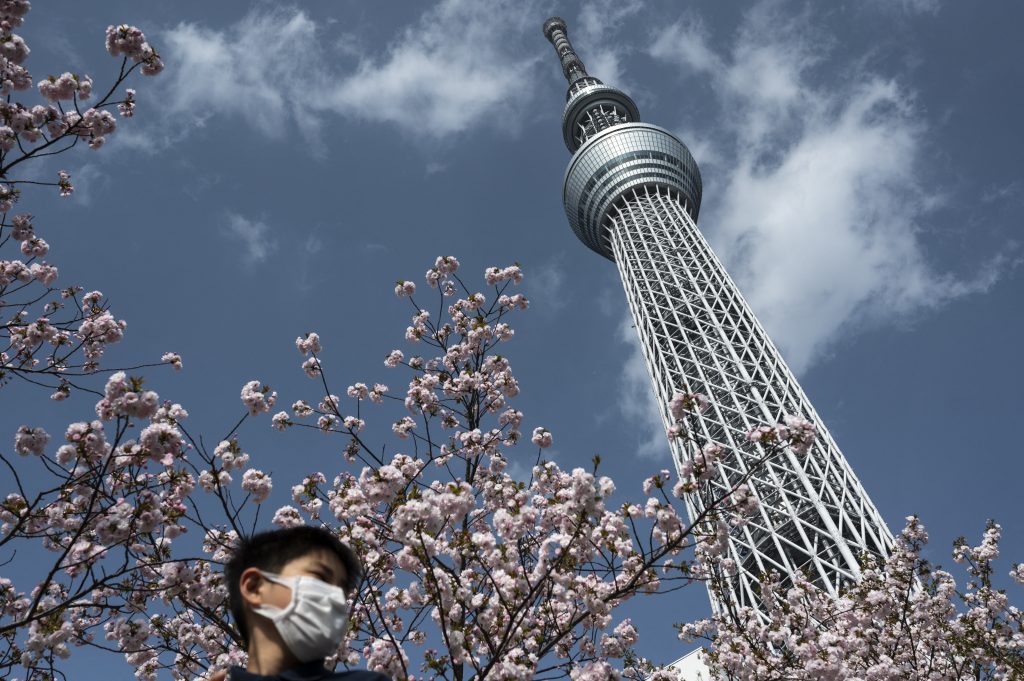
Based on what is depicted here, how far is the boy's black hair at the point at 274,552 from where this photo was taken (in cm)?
239

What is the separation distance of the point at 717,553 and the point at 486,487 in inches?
107

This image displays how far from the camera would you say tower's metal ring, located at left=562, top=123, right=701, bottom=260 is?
54812mm

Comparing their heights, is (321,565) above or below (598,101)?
below

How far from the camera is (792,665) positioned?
9.58m

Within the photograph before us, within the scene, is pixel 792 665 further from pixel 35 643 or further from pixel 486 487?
pixel 35 643

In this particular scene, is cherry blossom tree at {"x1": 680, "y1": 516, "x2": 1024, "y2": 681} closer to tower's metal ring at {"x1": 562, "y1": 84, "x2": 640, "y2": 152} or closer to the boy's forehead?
the boy's forehead

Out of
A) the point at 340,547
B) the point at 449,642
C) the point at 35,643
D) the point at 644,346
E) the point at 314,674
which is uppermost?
the point at 644,346

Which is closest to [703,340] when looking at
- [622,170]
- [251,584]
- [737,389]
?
[737,389]

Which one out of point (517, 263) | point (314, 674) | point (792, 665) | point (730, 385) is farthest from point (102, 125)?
point (730, 385)

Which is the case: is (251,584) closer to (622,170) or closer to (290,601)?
(290,601)

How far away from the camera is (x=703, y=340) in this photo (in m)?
43.2

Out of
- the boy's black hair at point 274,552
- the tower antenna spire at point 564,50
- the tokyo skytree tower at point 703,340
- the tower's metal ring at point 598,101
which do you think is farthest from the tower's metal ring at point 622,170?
the boy's black hair at point 274,552

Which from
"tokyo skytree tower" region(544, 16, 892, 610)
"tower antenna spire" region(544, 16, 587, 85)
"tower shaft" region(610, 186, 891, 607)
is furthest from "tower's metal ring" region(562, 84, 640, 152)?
"tower shaft" region(610, 186, 891, 607)

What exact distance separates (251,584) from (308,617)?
0.26 metres
